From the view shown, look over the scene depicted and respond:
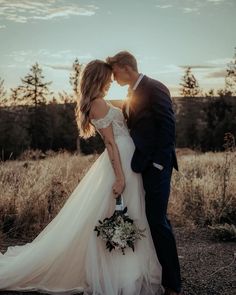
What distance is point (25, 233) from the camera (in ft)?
23.0

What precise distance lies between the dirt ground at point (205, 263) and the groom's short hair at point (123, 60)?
2.19 metres

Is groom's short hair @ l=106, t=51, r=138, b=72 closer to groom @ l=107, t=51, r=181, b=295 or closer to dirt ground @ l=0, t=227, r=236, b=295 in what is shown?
groom @ l=107, t=51, r=181, b=295

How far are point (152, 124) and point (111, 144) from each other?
415 mm

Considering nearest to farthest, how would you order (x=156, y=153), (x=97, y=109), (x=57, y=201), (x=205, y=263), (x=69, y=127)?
(x=156, y=153), (x=97, y=109), (x=205, y=263), (x=57, y=201), (x=69, y=127)

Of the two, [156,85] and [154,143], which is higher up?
[156,85]

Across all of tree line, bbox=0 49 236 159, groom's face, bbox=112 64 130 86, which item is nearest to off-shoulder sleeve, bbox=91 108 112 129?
groom's face, bbox=112 64 130 86

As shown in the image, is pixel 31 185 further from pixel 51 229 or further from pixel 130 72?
pixel 130 72

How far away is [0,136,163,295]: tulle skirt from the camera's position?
4.68 m

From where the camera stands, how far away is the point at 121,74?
4609 millimetres

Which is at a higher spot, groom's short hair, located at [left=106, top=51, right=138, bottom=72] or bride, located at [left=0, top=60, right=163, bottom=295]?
groom's short hair, located at [left=106, top=51, right=138, bottom=72]

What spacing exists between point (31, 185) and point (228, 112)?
3073cm

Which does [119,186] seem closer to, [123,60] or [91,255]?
[91,255]

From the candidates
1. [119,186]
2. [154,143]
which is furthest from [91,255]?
[154,143]

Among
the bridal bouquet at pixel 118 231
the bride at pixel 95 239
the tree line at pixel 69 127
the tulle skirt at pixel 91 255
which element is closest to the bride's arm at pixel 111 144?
the bride at pixel 95 239
